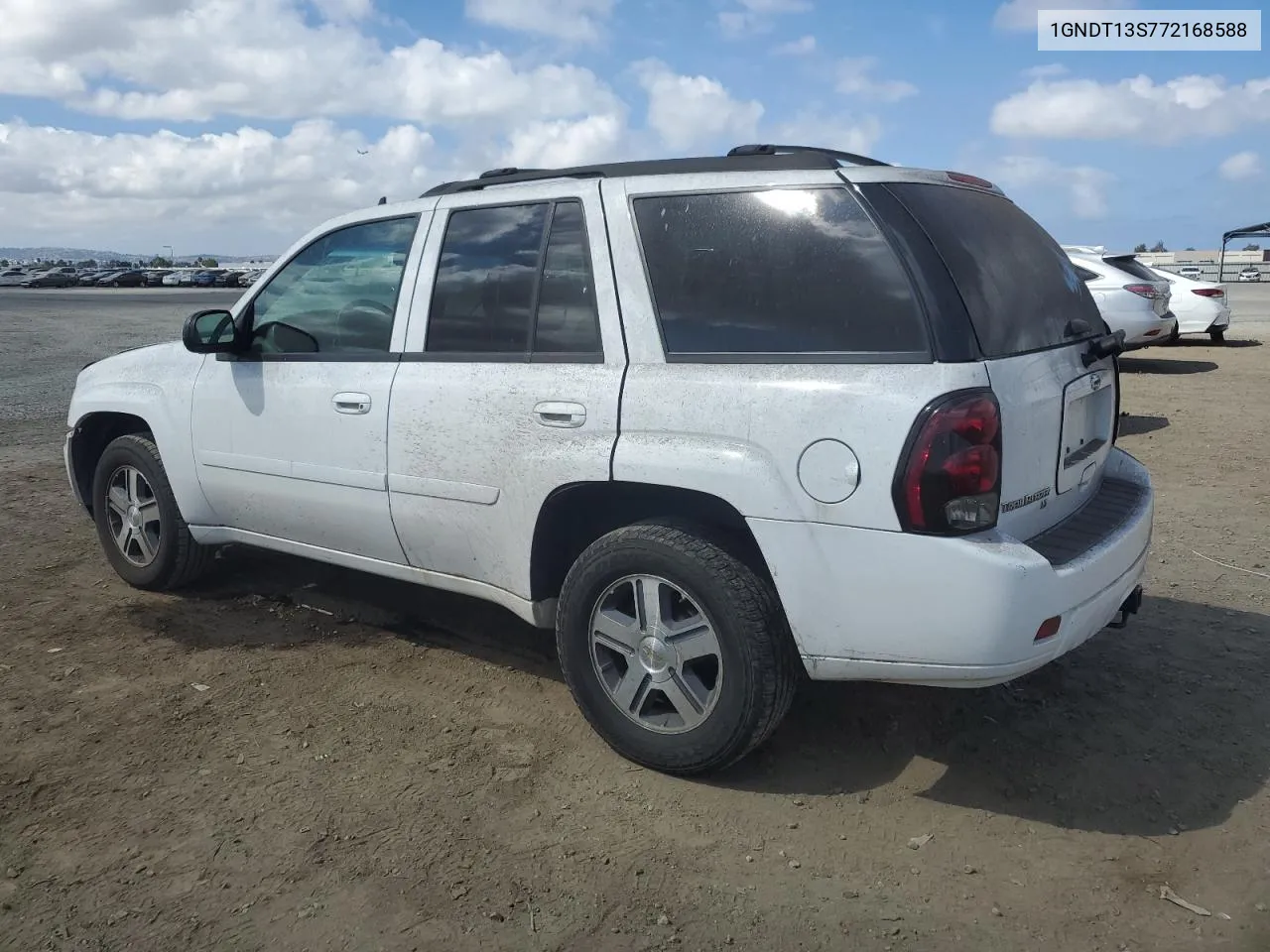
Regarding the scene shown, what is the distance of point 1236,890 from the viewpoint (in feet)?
9.48

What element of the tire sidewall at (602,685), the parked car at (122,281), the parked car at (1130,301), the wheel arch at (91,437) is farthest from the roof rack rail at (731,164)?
the parked car at (122,281)

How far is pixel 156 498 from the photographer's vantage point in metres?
5.12

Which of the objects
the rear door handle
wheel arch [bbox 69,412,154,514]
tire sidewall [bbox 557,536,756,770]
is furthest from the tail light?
wheel arch [bbox 69,412,154,514]

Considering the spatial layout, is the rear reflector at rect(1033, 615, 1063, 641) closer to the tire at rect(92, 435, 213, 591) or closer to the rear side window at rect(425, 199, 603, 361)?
the rear side window at rect(425, 199, 603, 361)

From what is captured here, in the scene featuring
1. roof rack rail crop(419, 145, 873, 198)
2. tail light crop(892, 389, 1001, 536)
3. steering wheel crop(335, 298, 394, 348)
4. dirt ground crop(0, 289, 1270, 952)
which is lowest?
dirt ground crop(0, 289, 1270, 952)

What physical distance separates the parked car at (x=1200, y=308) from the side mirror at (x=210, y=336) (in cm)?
1553

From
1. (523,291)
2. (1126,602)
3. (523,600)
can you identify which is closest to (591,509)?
(523,600)

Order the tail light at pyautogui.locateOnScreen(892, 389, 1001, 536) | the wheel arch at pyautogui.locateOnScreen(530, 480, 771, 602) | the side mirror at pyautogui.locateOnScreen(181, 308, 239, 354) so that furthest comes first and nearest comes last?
the side mirror at pyautogui.locateOnScreen(181, 308, 239, 354) < the wheel arch at pyautogui.locateOnScreen(530, 480, 771, 602) < the tail light at pyautogui.locateOnScreen(892, 389, 1001, 536)

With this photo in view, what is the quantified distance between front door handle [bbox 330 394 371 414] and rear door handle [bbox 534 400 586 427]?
0.84 meters

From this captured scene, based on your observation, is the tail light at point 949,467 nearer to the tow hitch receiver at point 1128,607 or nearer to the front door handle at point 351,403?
the tow hitch receiver at point 1128,607

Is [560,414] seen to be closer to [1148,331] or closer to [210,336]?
[210,336]

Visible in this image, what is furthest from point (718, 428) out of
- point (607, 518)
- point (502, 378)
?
point (502, 378)

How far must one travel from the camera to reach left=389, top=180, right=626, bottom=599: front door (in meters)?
A: 3.58

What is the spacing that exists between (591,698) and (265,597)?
7.78 ft
